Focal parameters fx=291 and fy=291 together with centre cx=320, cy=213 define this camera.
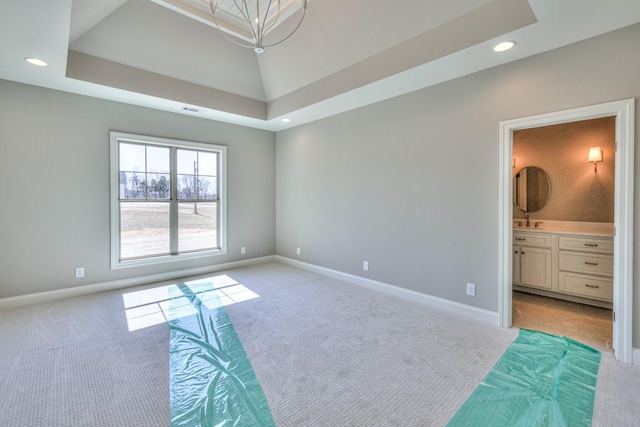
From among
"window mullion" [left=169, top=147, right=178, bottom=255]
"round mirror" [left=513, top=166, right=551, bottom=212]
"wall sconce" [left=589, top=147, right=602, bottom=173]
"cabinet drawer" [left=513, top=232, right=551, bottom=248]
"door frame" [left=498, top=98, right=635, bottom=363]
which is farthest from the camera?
"window mullion" [left=169, top=147, right=178, bottom=255]

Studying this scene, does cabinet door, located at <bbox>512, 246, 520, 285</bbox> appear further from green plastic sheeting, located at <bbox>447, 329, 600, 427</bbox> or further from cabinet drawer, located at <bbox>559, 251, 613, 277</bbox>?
green plastic sheeting, located at <bbox>447, 329, 600, 427</bbox>

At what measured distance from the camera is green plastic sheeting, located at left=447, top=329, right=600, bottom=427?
176cm

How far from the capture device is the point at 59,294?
376 centimetres

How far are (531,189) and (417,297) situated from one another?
245cm

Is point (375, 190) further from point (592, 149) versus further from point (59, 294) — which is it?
point (59, 294)

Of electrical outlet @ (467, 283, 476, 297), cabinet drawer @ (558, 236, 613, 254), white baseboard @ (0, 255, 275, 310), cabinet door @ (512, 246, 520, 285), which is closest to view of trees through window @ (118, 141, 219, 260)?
white baseboard @ (0, 255, 275, 310)

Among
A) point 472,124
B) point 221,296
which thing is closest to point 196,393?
point 221,296

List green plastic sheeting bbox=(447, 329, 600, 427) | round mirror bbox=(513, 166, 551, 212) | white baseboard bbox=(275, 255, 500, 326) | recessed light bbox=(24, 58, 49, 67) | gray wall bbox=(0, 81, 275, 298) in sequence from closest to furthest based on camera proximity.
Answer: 1. green plastic sheeting bbox=(447, 329, 600, 427)
2. recessed light bbox=(24, 58, 49, 67)
3. white baseboard bbox=(275, 255, 500, 326)
4. gray wall bbox=(0, 81, 275, 298)
5. round mirror bbox=(513, 166, 551, 212)

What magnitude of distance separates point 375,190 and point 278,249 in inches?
105

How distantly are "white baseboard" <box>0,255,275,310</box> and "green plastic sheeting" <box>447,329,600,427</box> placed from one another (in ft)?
14.1

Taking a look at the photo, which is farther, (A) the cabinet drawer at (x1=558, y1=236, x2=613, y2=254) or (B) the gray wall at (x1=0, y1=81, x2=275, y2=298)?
(B) the gray wall at (x1=0, y1=81, x2=275, y2=298)

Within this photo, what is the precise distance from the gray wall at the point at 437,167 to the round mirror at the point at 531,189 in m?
1.82

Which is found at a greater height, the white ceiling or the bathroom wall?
the white ceiling

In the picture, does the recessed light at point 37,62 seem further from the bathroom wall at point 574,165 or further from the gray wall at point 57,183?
the bathroom wall at point 574,165
